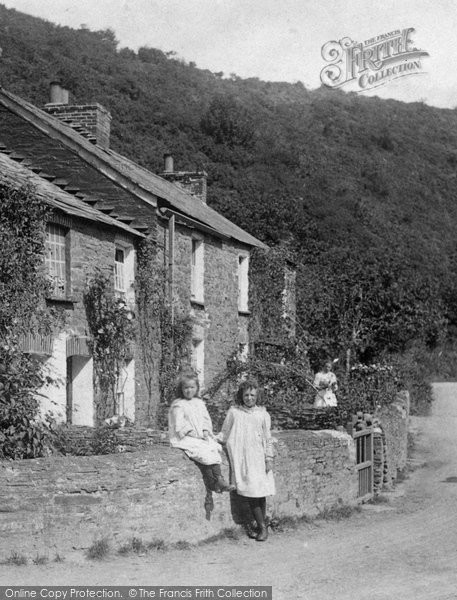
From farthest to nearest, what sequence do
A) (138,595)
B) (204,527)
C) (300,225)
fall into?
(300,225) < (204,527) < (138,595)

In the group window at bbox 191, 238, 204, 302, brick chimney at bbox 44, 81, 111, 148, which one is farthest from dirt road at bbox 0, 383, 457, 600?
brick chimney at bbox 44, 81, 111, 148

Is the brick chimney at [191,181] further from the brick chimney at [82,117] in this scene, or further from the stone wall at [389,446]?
the stone wall at [389,446]

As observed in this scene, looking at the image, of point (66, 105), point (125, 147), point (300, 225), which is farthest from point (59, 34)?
point (66, 105)

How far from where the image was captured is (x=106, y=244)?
1703 centimetres

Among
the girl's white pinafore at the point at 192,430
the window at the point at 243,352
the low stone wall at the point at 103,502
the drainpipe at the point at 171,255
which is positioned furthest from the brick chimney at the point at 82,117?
the low stone wall at the point at 103,502

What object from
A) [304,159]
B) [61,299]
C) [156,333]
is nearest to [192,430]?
[61,299]

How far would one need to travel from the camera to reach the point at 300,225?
46156mm

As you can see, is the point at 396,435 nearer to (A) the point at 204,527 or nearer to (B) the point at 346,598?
(A) the point at 204,527

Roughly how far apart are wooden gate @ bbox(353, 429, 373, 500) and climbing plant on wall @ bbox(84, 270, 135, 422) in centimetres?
518

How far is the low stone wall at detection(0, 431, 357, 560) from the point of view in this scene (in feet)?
28.3

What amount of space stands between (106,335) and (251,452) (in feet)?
23.9

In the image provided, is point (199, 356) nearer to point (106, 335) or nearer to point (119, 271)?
point (119, 271)

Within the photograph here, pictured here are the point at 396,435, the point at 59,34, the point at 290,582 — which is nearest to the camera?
the point at 290,582

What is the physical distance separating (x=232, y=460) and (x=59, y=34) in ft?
261
